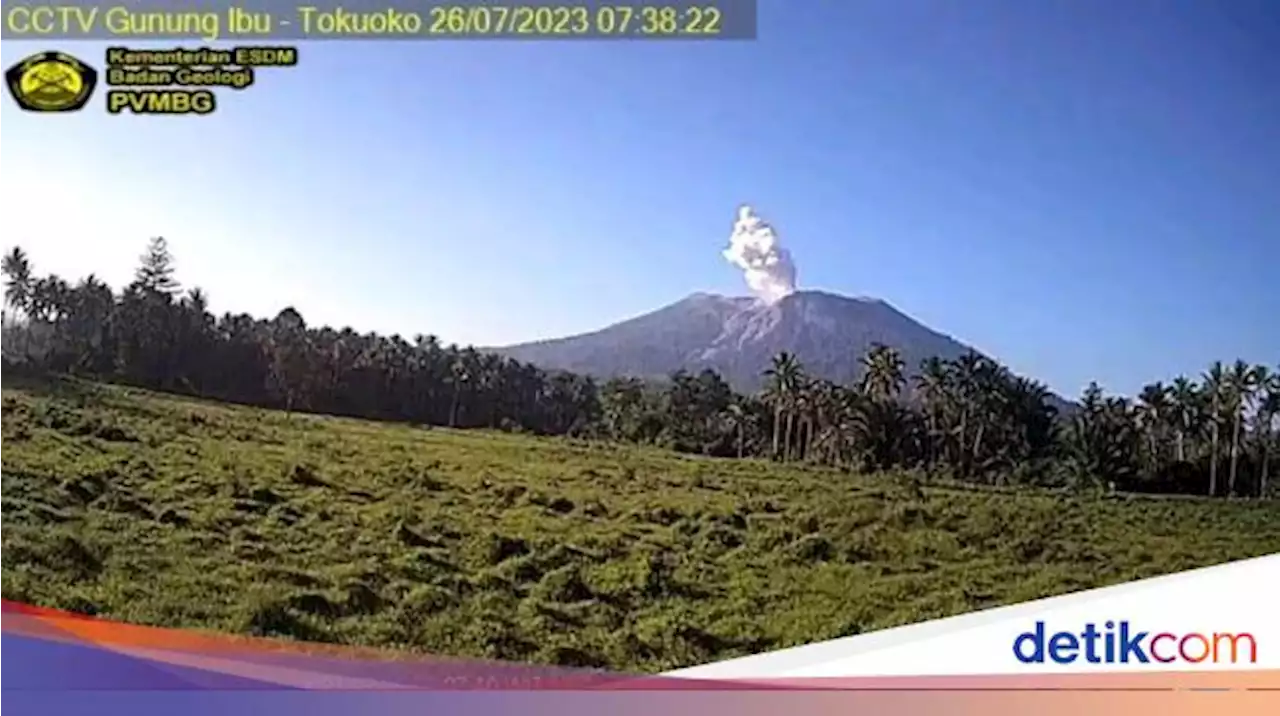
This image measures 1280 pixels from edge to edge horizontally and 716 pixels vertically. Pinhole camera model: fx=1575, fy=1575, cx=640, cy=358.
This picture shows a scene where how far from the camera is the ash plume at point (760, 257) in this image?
12.4 feet

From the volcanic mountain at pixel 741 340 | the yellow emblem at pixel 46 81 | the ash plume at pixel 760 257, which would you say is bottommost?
the volcanic mountain at pixel 741 340

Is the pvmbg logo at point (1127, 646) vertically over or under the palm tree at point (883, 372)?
under

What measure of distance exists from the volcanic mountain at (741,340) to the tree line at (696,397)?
0.03 meters

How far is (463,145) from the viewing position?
3836 millimetres

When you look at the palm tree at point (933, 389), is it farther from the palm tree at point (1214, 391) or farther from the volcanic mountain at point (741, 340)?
the palm tree at point (1214, 391)

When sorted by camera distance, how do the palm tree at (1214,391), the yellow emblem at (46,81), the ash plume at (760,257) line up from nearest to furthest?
the yellow emblem at (46,81) → the ash plume at (760,257) → the palm tree at (1214,391)

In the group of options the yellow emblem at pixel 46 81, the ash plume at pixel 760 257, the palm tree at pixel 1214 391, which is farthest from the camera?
the palm tree at pixel 1214 391

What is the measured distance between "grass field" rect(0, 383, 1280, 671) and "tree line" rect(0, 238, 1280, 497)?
0.19 ft

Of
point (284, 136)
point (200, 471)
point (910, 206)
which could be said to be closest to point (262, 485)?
point (200, 471)

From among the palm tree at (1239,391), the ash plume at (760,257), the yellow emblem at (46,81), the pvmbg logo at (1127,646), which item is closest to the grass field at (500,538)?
the pvmbg logo at (1127,646)

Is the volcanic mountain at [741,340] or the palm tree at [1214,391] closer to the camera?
the volcanic mountain at [741,340]

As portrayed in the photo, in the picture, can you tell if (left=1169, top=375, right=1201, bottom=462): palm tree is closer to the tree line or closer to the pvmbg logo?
the tree line

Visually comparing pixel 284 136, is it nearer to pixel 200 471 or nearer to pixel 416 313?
pixel 416 313

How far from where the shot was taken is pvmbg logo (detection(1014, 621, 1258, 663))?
375 cm
